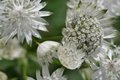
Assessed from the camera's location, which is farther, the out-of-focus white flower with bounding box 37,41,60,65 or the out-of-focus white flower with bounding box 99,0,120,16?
the out-of-focus white flower with bounding box 99,0,120,16

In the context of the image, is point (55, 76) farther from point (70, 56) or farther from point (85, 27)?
point (85, 27)

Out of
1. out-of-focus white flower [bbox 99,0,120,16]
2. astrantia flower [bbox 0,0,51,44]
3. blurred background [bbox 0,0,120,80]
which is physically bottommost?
blurred background [bbox 0,0,120,80]

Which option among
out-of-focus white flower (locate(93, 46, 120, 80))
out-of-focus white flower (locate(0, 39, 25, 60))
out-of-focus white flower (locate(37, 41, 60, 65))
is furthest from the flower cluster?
out-of-focus white flower (locate(0, 39, 25, 60))

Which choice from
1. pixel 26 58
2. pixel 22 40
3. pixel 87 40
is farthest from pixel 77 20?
pixel 26 58

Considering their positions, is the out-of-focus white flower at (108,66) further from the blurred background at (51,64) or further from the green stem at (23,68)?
the green stem at (23,68)

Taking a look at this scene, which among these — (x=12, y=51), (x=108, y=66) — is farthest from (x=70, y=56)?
(x=12, y=51)

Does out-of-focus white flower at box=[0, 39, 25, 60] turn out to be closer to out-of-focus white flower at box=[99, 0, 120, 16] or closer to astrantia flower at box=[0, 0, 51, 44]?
astrantia flower at box=[0, 0, 51, 44]

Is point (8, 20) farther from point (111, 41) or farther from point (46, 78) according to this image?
point (111, 41)
